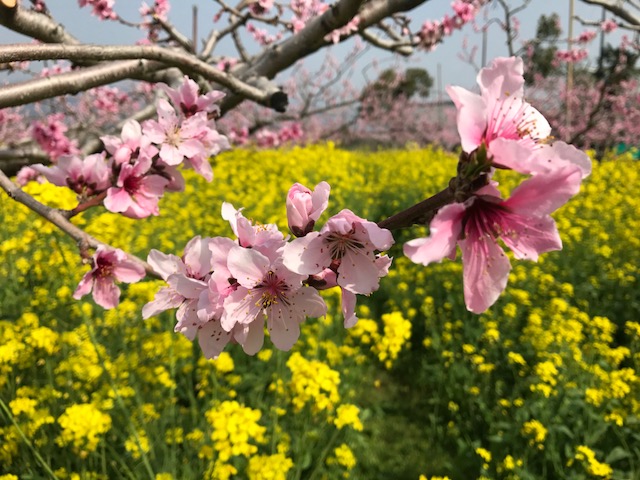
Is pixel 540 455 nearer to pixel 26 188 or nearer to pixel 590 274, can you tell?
pixel 590 274

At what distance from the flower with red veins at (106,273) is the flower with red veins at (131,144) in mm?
253

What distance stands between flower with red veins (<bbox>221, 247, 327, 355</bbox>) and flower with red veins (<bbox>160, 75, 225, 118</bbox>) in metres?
0.71

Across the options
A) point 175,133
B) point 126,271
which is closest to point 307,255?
point 126,271

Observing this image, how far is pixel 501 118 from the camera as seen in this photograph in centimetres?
63

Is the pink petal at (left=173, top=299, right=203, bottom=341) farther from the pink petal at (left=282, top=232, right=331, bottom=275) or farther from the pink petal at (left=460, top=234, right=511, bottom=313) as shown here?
the pink petal at (left=460, top=234, right=511, bottom=313)

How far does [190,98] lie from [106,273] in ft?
1.76

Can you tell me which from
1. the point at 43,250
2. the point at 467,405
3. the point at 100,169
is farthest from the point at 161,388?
the point at 467,405

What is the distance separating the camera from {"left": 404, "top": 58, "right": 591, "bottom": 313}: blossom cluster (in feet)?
1.70

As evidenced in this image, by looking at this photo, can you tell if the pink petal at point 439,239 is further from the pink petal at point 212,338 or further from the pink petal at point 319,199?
the pink petal at point 212,338

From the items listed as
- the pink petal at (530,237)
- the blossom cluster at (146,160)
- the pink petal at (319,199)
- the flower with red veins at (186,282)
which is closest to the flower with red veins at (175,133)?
the blossom cluster at (146,160)

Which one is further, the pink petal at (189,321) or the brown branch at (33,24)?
the brown branch at (33,24)

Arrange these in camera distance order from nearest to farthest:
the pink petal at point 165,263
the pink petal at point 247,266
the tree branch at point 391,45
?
the pink petal at point 247,266, the pink petal at point 165,263, the tree branch at point 391,45

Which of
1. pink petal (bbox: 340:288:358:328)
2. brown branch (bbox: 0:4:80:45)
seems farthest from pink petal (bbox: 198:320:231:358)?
brown branch (bbox: 0:4:80:45)

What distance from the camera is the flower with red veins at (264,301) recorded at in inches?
28.6
